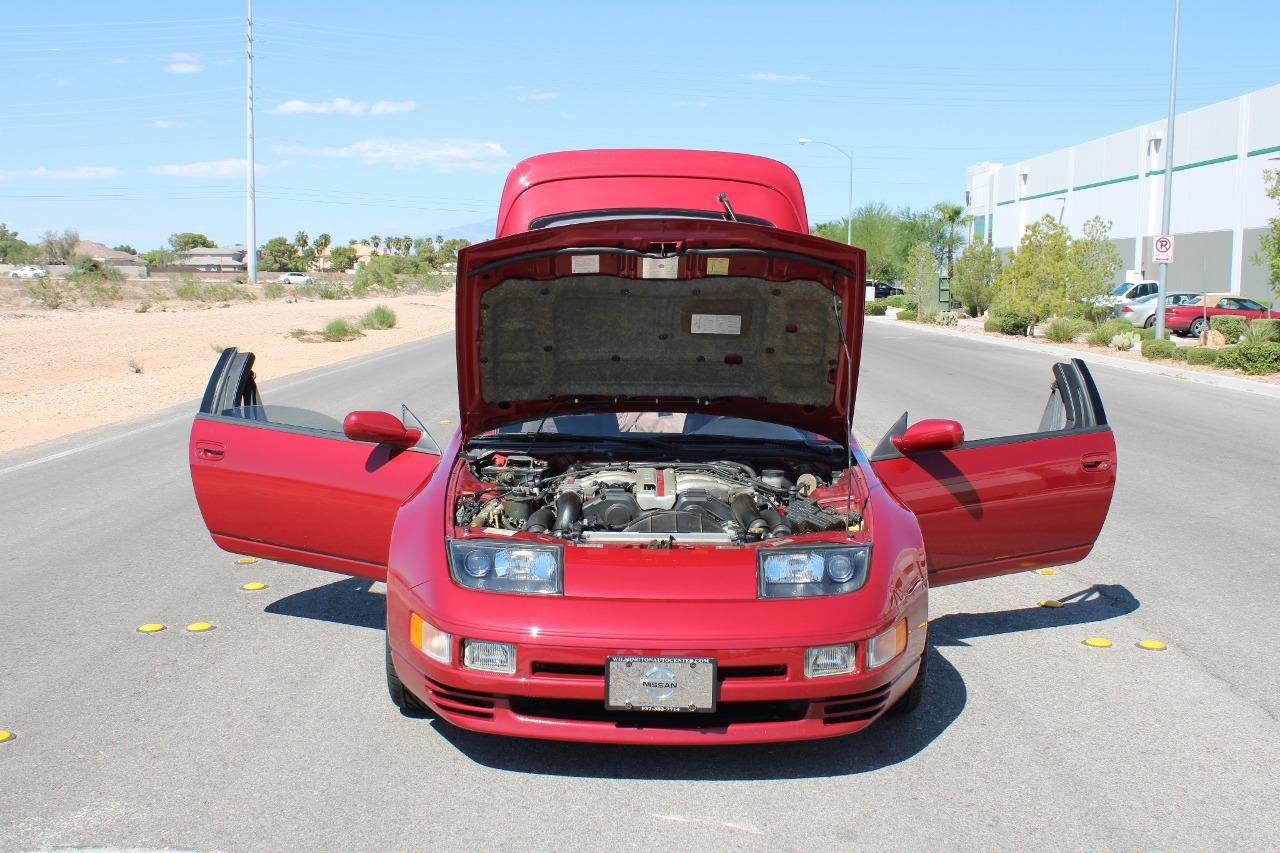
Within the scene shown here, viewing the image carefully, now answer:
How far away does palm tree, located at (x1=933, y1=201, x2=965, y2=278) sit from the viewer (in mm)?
77562

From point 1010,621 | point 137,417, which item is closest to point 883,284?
point 137,417

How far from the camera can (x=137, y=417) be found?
16.1 metres

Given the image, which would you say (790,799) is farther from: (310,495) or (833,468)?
(310,495)

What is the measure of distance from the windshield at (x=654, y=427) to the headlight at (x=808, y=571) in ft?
4.72

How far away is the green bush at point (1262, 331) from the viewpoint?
24.4 meters

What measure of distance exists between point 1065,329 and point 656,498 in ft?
104

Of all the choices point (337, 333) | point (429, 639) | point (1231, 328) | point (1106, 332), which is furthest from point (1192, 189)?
point (429, 639)

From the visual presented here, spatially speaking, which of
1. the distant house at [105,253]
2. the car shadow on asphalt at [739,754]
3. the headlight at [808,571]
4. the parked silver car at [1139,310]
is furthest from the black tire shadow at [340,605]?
the distant house at [105,253]

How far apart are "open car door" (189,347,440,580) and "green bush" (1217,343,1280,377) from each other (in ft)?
68.7

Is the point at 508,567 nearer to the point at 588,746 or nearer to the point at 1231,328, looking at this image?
the point at 588,746

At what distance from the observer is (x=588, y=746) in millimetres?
4402

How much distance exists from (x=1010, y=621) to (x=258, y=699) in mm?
3506

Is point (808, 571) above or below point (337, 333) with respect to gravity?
above

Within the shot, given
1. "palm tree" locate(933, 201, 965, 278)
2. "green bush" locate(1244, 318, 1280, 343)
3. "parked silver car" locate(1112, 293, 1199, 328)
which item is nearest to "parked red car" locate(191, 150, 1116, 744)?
"green bush" locate(1244, 318, 1280, 343)
